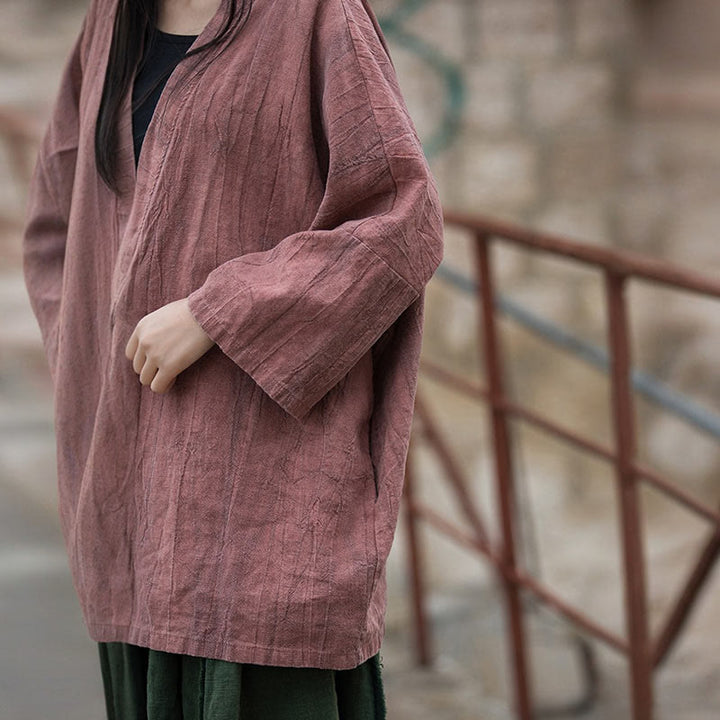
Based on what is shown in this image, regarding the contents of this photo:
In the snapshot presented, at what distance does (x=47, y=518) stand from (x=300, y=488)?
3.91 ft

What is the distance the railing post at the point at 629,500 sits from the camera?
1655 mm

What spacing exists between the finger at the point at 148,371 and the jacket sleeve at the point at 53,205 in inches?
5.8

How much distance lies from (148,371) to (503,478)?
127cm

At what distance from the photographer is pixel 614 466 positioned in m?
1.75

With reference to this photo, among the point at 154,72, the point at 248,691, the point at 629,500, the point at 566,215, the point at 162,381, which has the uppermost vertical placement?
the point at 154,72

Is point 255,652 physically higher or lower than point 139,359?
lower

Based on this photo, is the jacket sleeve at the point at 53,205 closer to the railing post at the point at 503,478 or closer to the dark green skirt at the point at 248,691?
the dark green skirt at the point at 248,691

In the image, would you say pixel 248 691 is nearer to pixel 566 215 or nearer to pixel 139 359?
pixel 139 359

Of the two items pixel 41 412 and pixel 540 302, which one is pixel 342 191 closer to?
pixel 41 412

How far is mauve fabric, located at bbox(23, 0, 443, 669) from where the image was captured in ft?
2.66

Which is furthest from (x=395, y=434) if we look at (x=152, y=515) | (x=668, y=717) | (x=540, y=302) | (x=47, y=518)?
(x=540, y=302)

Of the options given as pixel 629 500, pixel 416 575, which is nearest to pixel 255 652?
pixel 629 500

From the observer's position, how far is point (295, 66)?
2.69ft

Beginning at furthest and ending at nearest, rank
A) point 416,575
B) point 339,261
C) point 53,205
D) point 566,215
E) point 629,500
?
1. point 566,215
2. point 416,575
3. point 629,500
4. point 53,205
5. point 339,261
